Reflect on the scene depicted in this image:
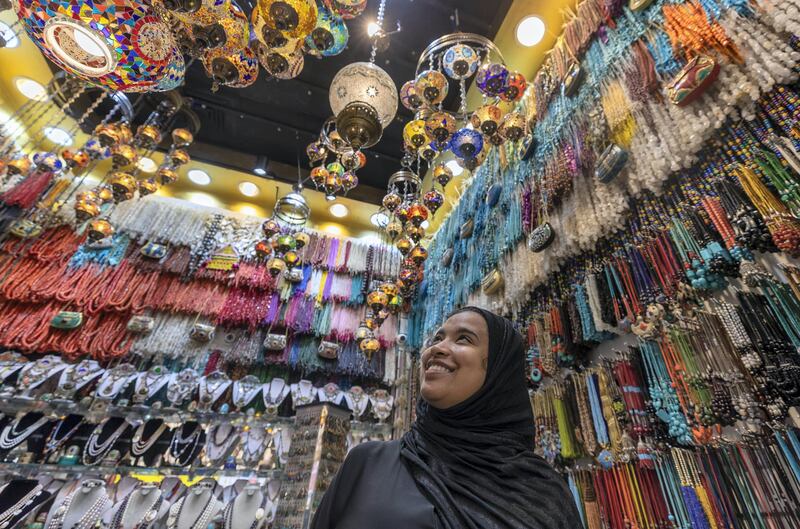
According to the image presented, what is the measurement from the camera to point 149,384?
3697mm

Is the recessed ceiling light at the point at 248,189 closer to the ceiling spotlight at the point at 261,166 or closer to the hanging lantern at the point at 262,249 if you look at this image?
the ceiling spotlight at the point at 261,166

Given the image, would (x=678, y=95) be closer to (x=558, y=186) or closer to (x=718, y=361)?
(x=558, y=186)

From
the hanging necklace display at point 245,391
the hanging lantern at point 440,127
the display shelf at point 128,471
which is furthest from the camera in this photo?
the hanging necklace display at point 245,391

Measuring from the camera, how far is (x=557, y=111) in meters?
2.66

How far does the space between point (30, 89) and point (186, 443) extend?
5184 mm

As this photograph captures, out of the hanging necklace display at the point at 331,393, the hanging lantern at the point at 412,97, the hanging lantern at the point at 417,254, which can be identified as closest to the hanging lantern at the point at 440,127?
the hanging lantern at the point at 412,97

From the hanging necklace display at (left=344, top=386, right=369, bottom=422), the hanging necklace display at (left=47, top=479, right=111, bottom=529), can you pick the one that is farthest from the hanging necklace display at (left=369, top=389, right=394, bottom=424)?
the hanging necklace display at (left=47, top=479, right=111, bottom=529)

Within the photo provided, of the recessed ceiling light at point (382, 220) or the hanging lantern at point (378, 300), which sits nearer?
the hanging lantern at point (378, 300)

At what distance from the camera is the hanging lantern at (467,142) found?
239 cm

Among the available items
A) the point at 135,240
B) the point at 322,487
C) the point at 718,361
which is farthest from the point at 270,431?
the point at 718,361

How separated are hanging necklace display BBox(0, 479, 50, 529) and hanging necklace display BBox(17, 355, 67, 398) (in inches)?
34.1

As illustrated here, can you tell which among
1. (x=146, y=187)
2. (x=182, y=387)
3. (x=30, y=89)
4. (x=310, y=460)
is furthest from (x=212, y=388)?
(x=30, y=89)

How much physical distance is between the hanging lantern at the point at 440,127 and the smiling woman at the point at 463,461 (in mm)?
1464

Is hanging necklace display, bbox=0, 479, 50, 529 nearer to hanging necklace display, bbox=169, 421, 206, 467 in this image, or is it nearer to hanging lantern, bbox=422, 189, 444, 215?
hanging necklace display, bbox=169, 421, 206, 467
